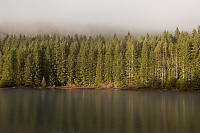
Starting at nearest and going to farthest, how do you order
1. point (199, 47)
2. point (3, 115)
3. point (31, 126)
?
point (31, 126)
point (3, 115)
point (199, 47)

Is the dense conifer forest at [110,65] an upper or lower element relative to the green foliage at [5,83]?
upper

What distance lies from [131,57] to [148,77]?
12.1 metres

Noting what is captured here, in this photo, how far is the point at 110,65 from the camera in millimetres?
88688

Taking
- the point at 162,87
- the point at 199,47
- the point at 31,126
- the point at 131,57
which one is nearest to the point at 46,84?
the point at 131,57

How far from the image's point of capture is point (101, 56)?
91062 millimetres

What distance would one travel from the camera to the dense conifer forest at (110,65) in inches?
2938

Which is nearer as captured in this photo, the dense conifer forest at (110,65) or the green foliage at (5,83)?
the dense conifer forest at (110,65)

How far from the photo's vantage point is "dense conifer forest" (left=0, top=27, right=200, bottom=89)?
74.6 m

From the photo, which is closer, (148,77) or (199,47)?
(199,47)

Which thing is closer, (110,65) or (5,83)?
(5,83)

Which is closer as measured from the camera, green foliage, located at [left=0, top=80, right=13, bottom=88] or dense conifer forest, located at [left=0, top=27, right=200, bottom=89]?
dense conifer forest, located at [left=0, top=27, right=200, bottom=89]

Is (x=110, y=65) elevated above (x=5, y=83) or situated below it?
above

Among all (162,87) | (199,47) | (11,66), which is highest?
(199,47)

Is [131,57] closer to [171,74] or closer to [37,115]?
[171,74]
